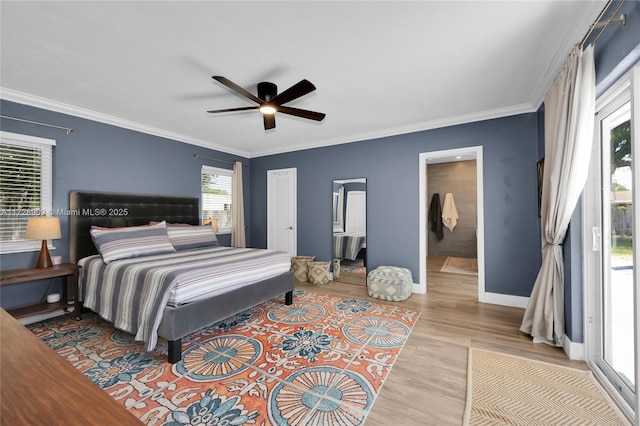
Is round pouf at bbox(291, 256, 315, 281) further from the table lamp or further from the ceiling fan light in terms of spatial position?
the table lamp

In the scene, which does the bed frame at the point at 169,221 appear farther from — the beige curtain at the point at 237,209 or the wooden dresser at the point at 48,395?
the wooden dresser at the point at 48,395

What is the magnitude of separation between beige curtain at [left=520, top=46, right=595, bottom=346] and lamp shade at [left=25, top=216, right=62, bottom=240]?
4.93 m

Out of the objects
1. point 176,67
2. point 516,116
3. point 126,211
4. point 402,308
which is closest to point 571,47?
point 516,116

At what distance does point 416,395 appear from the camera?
1.85 metres

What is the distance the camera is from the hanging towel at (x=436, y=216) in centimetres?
676

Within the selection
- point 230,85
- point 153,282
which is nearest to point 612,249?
point 230,85

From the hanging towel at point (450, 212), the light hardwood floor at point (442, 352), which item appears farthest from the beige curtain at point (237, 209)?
the hanging towel at point (450, 212)

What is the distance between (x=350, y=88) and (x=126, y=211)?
3482 mm

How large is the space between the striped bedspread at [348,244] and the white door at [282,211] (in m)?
0.90

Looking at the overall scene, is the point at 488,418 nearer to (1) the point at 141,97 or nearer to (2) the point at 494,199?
(2) the point at 494,199

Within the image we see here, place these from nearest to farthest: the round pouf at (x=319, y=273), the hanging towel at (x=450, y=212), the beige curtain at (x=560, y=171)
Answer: the beige curtain at (x=560, y=171) → the round pouf at (x=319, y=273) → the hanging towel at (x=450, y=212)

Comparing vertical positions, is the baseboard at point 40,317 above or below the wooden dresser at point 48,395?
below

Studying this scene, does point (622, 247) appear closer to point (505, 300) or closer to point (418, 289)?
point (505, 300)

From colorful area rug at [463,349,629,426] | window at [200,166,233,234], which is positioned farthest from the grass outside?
window at [200,166,233,234]
